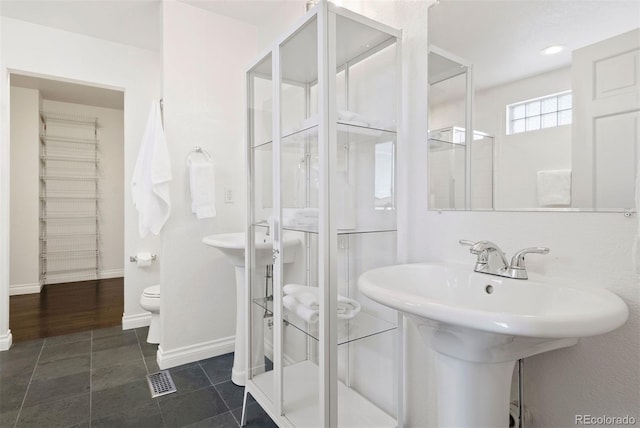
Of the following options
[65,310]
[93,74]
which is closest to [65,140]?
[93,74]

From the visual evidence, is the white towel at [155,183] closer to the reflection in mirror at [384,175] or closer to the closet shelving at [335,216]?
the closet shelving at [335,216]

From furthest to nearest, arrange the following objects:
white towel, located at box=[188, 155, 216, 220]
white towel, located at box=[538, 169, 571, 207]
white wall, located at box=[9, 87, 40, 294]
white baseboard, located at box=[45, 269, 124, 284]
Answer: white baseboard, located at box=[45, 269, 124, 284] < white wall, located at box=[9, 87, 40, 294] < white towel, located at box=[188, 155, 216, 220] < white towel, located at box=[538, 169, 571, 207]

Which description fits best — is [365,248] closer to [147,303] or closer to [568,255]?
[568,255]

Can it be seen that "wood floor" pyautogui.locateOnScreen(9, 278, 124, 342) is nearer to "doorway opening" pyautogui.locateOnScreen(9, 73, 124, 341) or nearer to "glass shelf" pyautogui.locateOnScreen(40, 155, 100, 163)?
"doorway opening" pyautogui.locateOnScreen(9, 73, 124, 341)

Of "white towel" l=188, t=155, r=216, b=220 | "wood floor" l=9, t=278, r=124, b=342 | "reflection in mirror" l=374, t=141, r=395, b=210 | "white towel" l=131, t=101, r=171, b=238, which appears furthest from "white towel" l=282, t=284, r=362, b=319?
"wood floor" l=9, t=278, r=124, b=342

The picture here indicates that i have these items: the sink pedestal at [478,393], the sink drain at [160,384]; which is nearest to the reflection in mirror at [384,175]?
the sink pedestal at [478,393]

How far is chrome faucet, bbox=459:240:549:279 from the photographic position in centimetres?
99

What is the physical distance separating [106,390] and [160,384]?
1.01ft

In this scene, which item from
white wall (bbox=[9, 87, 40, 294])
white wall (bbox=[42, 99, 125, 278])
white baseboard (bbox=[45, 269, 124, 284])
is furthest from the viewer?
white wall (bbox=[42, 99, 125, 278])

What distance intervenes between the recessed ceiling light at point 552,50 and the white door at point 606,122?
0.19 feet

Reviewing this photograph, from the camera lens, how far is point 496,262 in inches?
42.5

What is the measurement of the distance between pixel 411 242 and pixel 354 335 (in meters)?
0.49

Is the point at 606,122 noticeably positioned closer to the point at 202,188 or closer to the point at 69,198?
the point at 202,188

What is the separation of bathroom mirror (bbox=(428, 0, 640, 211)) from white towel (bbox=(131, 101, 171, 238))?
1865 millimetres
